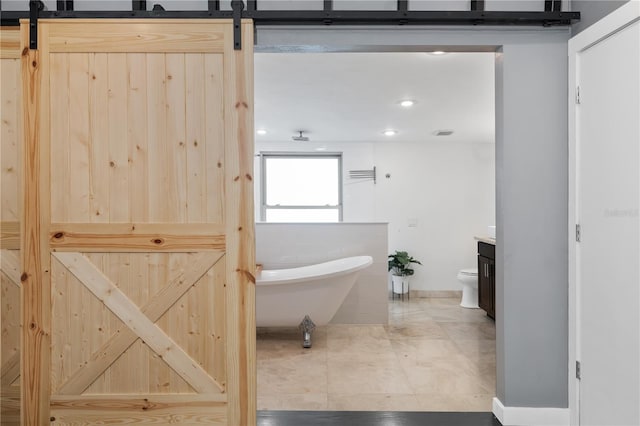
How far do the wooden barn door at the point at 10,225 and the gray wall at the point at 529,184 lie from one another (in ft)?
4.26

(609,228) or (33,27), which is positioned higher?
(33,27)

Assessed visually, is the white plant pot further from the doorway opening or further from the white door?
the white door

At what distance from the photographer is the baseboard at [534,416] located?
2199 millimetres

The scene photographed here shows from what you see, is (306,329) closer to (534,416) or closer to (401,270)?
(534,416)

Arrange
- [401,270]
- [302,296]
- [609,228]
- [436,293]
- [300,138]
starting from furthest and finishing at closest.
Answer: [436,293] → [401,270] → [300,138] → [302,296] → [609,228]

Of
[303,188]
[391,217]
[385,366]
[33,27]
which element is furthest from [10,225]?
[391,217]

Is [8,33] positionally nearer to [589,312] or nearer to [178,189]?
[178,189]

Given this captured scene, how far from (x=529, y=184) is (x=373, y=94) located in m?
1.88

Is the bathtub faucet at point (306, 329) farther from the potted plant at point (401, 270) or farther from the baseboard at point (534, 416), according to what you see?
the potted plant at point (401, 270)

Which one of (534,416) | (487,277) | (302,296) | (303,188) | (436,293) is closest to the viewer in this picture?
(534,416)

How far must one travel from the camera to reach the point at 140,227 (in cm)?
208

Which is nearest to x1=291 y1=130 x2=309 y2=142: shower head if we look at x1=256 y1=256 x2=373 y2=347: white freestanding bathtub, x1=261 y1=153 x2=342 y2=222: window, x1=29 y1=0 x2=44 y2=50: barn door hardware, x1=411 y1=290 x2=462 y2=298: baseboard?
x1=261 y1=153 x2=342 y2=222: window

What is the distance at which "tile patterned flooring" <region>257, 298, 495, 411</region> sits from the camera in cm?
258

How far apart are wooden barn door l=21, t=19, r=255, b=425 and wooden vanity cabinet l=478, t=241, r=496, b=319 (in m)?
2.97
